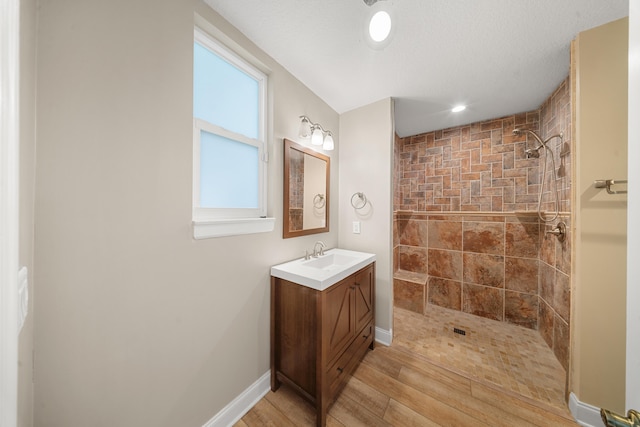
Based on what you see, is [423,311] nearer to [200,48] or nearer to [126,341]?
[126,341]

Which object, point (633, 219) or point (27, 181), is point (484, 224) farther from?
point (27, 181)

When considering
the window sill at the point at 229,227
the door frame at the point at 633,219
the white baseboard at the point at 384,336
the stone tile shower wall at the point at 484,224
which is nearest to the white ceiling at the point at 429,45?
the stone tile shower wall at the point at 484,224

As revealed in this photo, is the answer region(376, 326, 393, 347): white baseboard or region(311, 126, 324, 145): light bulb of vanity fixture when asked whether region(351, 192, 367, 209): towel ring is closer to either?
region(311, 126, 324, 145): light bulb of vanity fixture

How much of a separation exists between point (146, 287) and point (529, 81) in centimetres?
305

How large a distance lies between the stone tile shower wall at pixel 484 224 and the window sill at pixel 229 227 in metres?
2.06

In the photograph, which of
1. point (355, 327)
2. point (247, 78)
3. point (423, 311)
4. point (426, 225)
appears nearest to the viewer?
point (247, 78)

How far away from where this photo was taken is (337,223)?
7.57 ft

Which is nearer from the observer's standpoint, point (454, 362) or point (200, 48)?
point (200, 48)

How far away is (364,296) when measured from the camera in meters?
1.78

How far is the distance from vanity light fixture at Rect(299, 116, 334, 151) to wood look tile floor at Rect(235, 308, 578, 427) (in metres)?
1.93

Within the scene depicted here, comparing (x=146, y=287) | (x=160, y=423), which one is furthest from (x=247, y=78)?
(x=160, y=423)

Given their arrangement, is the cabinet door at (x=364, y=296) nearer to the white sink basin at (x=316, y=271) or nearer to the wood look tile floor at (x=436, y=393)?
the white sink basin at (x=316, y=271)

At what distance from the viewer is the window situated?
3.94ft

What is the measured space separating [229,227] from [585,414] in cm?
247
